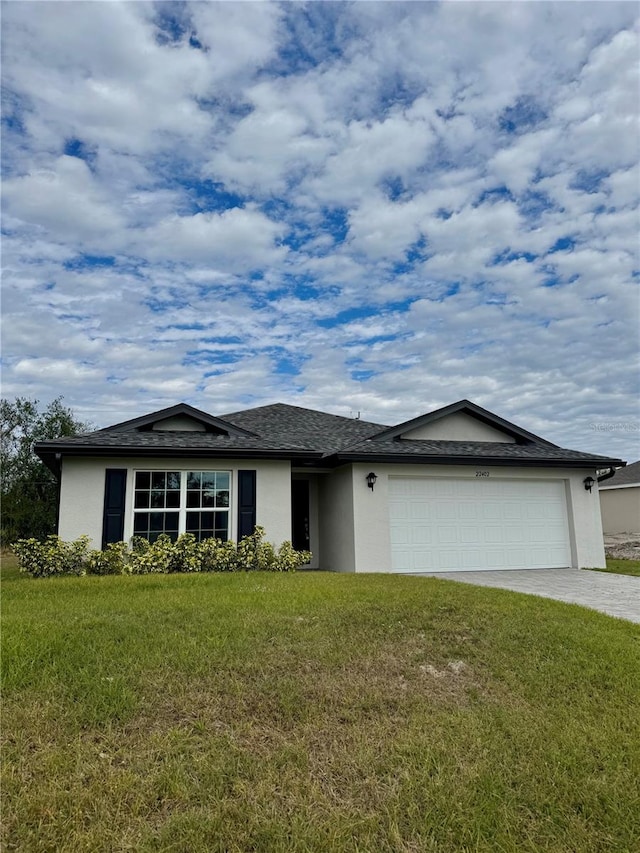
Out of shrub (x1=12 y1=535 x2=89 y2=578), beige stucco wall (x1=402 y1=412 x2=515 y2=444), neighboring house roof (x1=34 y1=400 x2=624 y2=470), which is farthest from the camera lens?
beige stucco wall (x1=402 y1=412 x2=515 y2=444)

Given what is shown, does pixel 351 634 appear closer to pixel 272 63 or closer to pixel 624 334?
pixel 272 63

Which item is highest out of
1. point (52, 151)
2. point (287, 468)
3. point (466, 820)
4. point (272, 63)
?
point (272, 63)

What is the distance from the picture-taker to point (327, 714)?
405 cm

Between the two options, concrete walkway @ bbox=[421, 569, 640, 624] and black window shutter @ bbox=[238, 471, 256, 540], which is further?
black window shutter @ bbox=[238, 471, 256, 540]

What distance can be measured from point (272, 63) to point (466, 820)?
1100 cm

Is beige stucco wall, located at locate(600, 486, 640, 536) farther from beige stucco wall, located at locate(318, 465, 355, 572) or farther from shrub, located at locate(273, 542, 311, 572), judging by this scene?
shrub, located at locate(273, 542, 311, 572)

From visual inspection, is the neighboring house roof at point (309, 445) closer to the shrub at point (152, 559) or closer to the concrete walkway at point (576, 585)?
the shrub at point (152, 559)

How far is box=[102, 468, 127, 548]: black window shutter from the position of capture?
434 inches

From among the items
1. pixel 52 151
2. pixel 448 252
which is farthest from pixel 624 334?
pixel 52 151

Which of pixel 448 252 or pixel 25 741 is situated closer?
pixel 25 741

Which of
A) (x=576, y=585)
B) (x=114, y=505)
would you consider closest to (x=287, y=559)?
(x=114, y=505)

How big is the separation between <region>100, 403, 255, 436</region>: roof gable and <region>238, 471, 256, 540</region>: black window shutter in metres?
1.34

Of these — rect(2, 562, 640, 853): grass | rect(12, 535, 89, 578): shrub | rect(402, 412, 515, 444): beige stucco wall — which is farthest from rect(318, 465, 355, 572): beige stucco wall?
rect(2, 562, 640, 853): grass

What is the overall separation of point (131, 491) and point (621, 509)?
2686 cm
